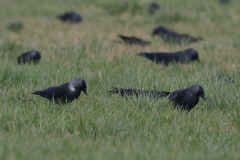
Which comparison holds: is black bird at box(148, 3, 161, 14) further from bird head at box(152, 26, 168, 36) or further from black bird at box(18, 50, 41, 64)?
black bird at box(18, 50, 41, 64)

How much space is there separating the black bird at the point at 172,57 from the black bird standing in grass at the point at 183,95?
6.67 feet

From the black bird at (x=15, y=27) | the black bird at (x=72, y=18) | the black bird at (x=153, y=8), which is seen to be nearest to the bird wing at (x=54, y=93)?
the black bird at (x=15, y=27)

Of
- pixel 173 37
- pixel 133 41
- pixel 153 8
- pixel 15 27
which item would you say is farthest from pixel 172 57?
pixel 153 8

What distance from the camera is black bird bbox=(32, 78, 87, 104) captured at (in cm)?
393

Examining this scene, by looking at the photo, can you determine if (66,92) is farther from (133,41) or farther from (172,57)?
(133,41)

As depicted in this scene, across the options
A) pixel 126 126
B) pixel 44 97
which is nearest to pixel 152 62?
pixel 44 97

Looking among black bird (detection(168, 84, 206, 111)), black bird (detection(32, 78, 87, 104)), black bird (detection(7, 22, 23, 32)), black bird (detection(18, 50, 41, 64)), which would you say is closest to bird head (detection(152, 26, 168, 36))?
black bird (detection(7, 22, 23, 32))

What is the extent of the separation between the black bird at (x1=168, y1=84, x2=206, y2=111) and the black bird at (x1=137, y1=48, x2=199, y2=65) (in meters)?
2.18

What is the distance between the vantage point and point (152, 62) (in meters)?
6.22

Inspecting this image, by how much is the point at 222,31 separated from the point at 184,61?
505 cm

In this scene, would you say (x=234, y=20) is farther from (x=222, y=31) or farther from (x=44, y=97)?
(x=44, y=97)

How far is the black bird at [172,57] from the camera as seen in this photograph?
6.10 m

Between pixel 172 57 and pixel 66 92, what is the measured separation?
284 cm

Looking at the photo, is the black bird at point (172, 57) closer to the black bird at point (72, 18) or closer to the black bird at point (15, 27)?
the black bird at point (15, 27)
